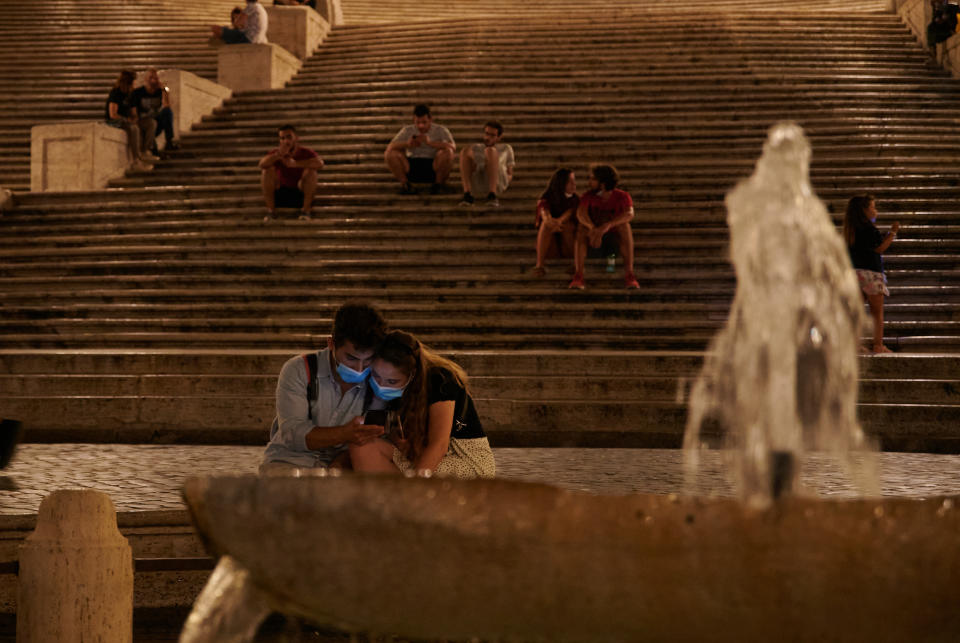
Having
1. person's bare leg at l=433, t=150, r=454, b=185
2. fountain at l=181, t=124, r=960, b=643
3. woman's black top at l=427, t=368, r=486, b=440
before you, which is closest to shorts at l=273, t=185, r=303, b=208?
person's bare leg at l=433, t=150, r=454, b=185

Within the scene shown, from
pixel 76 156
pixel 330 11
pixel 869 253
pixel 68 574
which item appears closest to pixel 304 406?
pixel 68 574

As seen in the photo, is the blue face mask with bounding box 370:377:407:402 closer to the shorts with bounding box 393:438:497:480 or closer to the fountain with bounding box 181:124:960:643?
the shorts with bounding box 393:438:497:480

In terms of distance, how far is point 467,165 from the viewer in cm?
1166

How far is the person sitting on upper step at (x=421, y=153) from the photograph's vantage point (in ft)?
39.5

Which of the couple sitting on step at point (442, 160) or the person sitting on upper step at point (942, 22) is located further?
the person sitting on upper step at point (942, 22)

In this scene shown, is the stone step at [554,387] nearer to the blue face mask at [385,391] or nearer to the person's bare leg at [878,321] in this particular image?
the person's bare leg at [878,321]

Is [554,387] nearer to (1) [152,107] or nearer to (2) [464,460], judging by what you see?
A: (2) [464,460]

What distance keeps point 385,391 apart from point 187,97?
1197 centimetres

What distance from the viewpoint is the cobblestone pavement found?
5344 millimetres

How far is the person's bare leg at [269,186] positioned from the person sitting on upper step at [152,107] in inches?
124

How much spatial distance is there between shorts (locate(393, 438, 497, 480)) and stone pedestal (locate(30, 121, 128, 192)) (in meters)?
10.8

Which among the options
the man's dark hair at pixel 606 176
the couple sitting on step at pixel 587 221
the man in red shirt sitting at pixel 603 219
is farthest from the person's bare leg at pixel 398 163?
the man's dark hair at pixel 606 176

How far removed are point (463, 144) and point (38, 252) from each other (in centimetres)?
481

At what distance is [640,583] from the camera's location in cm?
216
